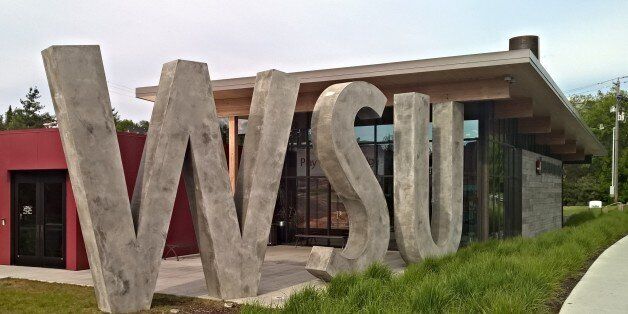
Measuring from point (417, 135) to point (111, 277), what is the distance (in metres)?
6.86

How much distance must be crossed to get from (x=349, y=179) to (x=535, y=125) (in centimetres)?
1235

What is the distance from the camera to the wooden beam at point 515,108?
16562mm

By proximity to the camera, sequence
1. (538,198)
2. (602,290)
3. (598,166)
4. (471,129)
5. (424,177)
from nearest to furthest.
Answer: (602,290) < (424,177) < (471,129) < (538,198) < (598,166)

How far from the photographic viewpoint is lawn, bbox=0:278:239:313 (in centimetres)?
824

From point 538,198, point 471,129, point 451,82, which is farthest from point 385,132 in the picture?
point 538,198

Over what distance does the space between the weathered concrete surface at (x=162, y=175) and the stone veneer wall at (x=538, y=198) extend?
45.7ft

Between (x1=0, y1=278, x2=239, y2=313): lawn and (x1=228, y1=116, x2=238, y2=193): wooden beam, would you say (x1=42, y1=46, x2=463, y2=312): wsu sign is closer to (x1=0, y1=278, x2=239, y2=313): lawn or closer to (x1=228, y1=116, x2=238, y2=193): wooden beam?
(x1=0, y1=278, x2=239, y2=313): lawn

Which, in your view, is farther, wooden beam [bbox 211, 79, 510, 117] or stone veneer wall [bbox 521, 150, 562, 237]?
stone veneer wall [bbox 521, 150, 562, 237]

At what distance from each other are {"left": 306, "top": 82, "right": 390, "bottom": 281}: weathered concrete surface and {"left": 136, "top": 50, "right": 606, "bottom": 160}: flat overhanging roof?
101 inches

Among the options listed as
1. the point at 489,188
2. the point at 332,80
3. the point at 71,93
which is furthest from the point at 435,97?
the point at 71,93

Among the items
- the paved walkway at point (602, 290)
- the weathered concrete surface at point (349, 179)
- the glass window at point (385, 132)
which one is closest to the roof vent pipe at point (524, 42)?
the glass window at point (385, 132)

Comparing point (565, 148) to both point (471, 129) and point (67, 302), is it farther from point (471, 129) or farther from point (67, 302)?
point (67, 302)

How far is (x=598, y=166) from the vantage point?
241ft

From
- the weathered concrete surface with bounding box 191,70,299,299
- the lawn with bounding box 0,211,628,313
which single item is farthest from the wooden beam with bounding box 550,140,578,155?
the weathered concrete surface with bounding box 191,70,299,299
